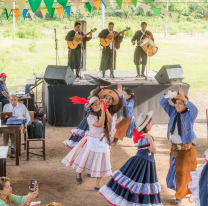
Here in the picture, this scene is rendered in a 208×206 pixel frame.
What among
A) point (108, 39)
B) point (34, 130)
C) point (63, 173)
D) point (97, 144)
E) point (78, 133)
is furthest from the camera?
point (108, 39)

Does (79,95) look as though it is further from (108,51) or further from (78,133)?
(78,133)

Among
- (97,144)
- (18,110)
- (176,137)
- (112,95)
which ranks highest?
(112,95)

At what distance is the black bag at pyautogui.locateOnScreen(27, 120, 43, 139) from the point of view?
611 cm

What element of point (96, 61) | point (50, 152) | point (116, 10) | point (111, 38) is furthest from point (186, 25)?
point (50, 152)

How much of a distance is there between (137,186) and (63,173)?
2091 millimetres

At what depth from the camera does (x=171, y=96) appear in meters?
4.38

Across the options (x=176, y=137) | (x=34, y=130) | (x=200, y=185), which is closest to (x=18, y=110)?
(x=34, y=130)

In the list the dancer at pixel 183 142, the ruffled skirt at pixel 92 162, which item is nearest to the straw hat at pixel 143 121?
the dancer at pixel 183 142

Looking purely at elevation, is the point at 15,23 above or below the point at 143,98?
above

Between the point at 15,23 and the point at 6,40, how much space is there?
11.3 feet

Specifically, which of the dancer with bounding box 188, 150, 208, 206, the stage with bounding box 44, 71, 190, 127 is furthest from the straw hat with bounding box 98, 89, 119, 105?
the stage with bounding box 44, 71, 190, 127

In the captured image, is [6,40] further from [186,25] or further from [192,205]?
[192,205]

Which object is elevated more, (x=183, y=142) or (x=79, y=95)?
(x=79, y=95)

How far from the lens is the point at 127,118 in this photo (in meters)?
6.72
